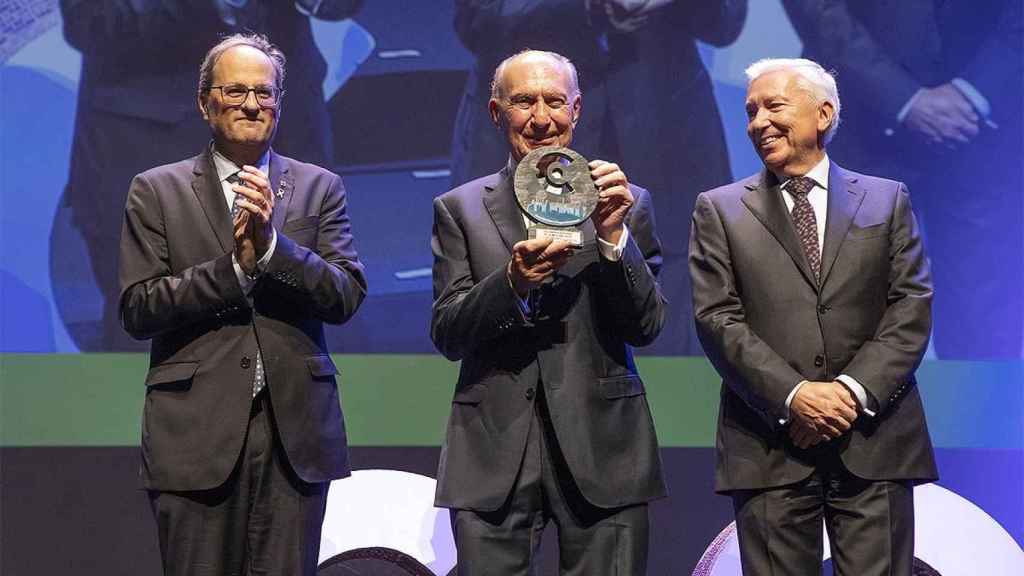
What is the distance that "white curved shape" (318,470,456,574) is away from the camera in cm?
376

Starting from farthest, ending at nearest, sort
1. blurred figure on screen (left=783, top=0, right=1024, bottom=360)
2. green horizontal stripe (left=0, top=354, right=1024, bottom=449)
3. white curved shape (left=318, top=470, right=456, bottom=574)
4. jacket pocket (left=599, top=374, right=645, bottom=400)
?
1. blurred figure on screen (left=783, top=0, right=1024, bottom=360)
2. green horizontal stripe (left=0, top=354, right=1024, bottom=449)
3. white curved shape (left=318, top=470, right=456, bottom=574)
4. jacket pocket (left=599, top=374, right=645, bottom=400)

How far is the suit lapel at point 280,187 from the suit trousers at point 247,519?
514mm

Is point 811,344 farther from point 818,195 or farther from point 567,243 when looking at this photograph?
point 567,243

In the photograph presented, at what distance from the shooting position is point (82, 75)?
184 inches

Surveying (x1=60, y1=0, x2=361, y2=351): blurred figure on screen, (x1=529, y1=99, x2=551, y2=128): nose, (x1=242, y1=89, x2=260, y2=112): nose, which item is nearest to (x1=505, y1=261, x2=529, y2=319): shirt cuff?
(x1=529, y1=99, x2=551, y2=128): nose

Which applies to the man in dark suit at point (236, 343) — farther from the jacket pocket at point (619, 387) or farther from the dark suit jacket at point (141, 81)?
the dark suit jacket at point (141, 81)

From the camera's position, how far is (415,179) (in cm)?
477

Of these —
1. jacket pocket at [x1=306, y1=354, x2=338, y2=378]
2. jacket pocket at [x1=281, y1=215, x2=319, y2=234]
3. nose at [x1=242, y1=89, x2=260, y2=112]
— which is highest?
nose at [x1=242, y1=89, x2=260, y2=112]

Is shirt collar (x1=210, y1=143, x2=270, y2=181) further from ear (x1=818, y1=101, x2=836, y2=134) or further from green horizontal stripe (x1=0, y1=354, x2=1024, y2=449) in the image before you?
green horizontal stripe (x1=0, y1=354, x2=1024, y2=449)

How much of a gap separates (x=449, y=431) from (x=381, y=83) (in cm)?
210

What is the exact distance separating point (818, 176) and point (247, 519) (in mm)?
1772

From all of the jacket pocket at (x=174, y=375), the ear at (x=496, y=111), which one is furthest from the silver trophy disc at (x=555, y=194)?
the jacket pocket at (x=174, y=375)

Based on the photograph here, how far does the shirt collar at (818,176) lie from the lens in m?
3.35

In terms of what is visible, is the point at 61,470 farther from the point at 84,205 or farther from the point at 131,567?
the point at 84,205
